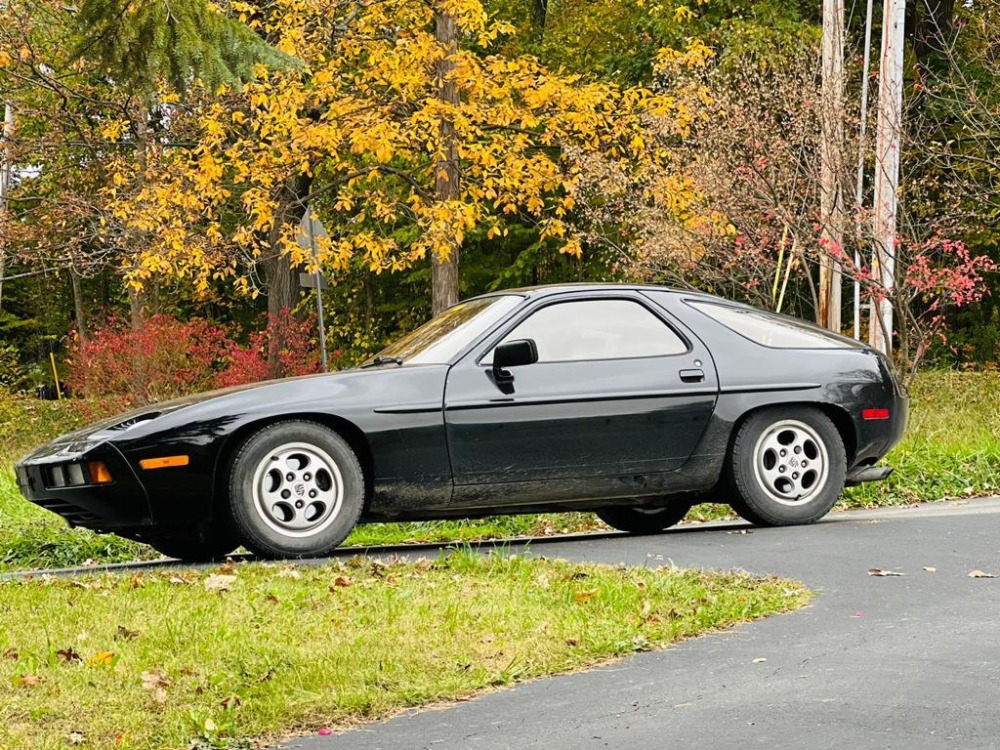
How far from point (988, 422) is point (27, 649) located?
12.3m

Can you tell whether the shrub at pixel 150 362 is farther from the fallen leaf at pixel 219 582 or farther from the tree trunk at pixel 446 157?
the fallen leaf at pixel 219 582

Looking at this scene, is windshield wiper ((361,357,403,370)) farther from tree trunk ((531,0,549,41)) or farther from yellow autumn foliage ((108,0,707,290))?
tree trunk ((531,0,549,41))

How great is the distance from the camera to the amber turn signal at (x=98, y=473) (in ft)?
27.2

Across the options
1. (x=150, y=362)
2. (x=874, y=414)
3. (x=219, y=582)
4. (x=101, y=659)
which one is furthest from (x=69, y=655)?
(x=150, y=362)

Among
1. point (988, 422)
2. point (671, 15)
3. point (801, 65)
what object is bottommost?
point (988, 422)

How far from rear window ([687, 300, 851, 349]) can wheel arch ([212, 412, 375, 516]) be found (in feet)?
7.79

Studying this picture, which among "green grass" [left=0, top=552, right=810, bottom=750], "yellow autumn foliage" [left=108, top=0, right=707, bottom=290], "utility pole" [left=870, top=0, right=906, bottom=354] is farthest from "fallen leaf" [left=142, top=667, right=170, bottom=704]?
"yellow autumn foliage" [left=108, top=0, right=707, bottom=290]

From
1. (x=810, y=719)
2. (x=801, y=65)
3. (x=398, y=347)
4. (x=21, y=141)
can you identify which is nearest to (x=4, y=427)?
(x=21, y=141)

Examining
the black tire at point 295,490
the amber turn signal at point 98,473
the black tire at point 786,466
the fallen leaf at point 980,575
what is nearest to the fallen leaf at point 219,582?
the black tire at point 295,490

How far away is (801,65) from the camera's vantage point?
63.5ft

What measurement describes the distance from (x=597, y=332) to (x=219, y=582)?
298 centimetres

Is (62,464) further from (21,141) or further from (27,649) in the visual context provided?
(21,141)

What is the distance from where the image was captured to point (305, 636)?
613 cm

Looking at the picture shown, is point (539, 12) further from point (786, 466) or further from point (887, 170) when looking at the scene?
point (786, 466)
